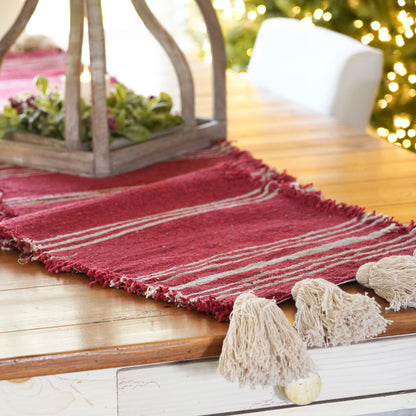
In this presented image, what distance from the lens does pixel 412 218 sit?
3.29 ft

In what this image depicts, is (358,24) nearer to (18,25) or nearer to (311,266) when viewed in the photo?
(18,25)

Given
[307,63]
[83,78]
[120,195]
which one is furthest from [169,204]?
[307,63]

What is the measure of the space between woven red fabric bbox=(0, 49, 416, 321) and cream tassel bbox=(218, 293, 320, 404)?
57 mm

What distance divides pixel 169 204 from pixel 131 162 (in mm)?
205

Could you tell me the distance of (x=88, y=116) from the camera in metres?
1.21

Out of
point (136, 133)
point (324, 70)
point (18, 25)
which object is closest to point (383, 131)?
point (324, 70)

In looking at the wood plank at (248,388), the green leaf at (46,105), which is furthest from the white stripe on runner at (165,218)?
the green leaf at (46,105)

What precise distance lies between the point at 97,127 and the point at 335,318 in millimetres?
593

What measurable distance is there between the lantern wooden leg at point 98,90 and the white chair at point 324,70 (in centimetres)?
70

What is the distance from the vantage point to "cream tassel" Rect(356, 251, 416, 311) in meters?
0.75

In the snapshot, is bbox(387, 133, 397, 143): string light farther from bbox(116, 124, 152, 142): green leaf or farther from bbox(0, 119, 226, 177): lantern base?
bbox(116, 124, 152, 142): green leaf

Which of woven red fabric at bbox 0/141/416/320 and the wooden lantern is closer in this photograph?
woven red fabric at bbox 0/141/416/320

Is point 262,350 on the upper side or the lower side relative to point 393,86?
upper

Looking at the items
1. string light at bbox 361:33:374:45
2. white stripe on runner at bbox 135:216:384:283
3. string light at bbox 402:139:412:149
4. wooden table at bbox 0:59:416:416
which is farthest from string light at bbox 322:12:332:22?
wooden table at bbox 0:59:416:416
